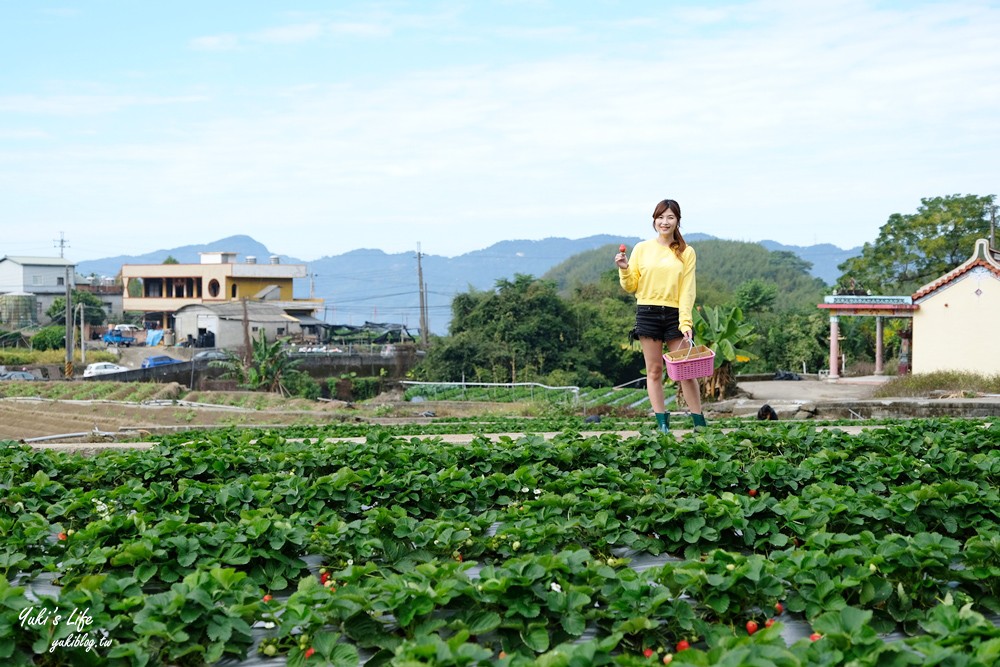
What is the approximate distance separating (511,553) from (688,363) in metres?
3.92

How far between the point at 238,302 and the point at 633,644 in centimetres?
5707

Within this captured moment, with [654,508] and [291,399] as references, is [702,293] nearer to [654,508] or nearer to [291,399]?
[291,399]

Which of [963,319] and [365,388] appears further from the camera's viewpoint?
[365,388]

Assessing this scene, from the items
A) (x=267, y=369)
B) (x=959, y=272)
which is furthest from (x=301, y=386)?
(x=959, y=272)

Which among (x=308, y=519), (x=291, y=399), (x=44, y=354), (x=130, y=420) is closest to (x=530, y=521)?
(x=308, y=519)

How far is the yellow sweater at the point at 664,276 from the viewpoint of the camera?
838 cm

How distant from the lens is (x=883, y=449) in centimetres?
704

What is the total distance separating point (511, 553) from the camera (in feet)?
15.6

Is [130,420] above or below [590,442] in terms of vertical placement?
below

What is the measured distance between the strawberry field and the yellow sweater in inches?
55.7

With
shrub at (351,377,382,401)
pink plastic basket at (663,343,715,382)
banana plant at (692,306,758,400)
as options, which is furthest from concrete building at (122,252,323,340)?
pink plastic basket at (663,343,715,382)

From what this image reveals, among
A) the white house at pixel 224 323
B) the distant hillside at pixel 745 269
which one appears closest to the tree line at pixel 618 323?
the white house at pixel 224 323

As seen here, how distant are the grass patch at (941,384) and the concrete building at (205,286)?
45750 millimetres

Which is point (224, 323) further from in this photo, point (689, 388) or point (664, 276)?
point (664, 276)
